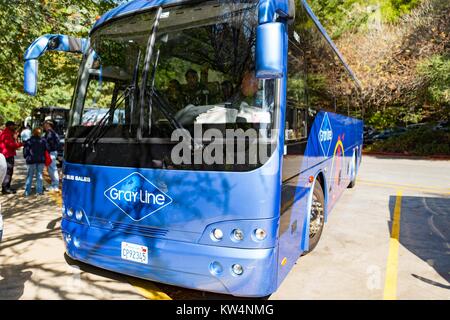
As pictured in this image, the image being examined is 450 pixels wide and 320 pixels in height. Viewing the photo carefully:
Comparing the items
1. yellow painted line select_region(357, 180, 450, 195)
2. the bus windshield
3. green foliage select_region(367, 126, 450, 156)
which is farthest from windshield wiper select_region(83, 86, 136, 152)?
green foliage select_region(367, 126, 450, 156)

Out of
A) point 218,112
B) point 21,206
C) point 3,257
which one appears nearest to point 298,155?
point 218,112

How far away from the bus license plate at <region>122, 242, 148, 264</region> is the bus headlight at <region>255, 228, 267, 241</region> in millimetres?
1084

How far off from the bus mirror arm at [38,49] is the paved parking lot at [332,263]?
2.18m

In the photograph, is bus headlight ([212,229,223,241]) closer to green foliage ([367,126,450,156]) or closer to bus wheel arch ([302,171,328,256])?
bus wheel arch ([302,171,328,256])

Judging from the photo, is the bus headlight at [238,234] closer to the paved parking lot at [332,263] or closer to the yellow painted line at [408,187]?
the paved parking lot at [332,263]

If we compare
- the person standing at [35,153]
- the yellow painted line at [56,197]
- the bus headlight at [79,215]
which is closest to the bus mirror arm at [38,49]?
the bus headlight at [79,215]

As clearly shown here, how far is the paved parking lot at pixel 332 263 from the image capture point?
3.95 meters

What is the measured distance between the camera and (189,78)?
3.54 m

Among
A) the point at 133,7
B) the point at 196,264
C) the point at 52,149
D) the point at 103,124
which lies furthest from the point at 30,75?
the point at 52,149

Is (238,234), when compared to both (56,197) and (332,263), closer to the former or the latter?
(332,263)

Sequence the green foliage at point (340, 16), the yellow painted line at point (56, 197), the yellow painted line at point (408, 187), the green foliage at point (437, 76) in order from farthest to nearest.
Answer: the green foliage at point (340, 16) < the green foliage at point (437, 76) < the yellow painted line at point (408, 187) < the yellow painted line at point (56, 197)

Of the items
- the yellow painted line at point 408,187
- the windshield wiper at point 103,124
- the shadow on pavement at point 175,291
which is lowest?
the shadow on pavement at point 175,291

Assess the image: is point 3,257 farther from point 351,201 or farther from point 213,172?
point 351,201

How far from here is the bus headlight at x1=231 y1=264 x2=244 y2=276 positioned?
311 cm
